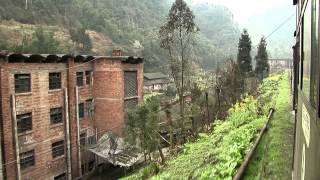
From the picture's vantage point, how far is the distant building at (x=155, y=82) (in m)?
62.0

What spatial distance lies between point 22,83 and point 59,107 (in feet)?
11.9

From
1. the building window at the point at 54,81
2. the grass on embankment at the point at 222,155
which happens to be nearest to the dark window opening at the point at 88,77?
the building window at the point at 54,81

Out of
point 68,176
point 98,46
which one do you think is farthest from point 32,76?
point 98,46

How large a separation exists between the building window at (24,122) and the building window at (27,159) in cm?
134

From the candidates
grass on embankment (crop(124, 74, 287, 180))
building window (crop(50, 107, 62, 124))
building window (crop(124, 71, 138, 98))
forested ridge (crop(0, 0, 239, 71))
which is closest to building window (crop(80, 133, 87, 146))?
building window (crop(50, 107, 62, 124))

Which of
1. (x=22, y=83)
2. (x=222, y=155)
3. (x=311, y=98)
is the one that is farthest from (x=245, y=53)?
(x=311, y=98)

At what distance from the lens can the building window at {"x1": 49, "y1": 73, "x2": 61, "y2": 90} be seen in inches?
928

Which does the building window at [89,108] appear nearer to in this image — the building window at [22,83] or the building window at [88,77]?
the building window at [88,77]

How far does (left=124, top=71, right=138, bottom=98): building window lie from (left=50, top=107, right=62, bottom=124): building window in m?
5.84

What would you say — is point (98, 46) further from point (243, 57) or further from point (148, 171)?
point (148, 171)

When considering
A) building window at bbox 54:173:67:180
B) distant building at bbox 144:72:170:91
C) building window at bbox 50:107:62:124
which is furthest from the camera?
distant building at bbox 144:72:170:91

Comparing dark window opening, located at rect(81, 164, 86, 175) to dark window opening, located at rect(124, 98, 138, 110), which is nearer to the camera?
dark window opening, located at rect(81, 164, 86, 175)

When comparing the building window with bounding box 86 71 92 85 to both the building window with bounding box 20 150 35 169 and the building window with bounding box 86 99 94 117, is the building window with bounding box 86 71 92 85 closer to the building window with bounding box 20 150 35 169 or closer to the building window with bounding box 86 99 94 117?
the building window with bounding box 86 99 94 117

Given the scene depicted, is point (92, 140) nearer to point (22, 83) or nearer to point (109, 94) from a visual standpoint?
point (109, 94)
